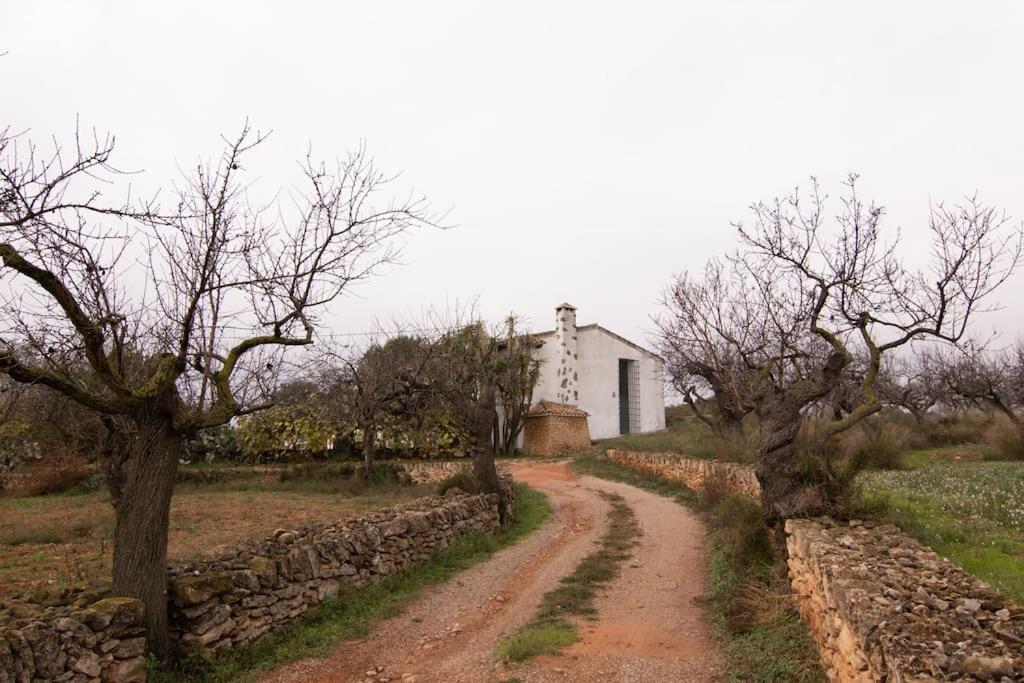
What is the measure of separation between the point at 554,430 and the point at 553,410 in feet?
2.89

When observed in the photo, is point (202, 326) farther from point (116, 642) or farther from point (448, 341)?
point (448, 341)

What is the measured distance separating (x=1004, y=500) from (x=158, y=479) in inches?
448

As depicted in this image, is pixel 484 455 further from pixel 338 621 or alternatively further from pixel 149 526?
pixel 149 526

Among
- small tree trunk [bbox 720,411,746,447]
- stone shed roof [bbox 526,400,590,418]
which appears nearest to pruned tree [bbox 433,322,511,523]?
small tree trunk [bbox 720,411,746,447]

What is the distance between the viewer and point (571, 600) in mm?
8219

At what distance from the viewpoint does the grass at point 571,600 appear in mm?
6539

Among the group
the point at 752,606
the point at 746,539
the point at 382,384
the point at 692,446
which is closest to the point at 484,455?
the point at 382,384

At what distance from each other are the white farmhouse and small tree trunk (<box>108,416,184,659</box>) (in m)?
24.3

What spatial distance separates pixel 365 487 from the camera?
716 inches

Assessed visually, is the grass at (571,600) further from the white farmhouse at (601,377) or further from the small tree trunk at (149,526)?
the white farmhouse at (601,377)

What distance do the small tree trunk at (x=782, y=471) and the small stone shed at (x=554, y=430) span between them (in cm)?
2012

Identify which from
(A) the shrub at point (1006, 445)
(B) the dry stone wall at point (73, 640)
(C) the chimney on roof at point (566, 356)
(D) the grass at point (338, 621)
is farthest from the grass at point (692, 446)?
(B) the dry stone wall at point (73, 640)

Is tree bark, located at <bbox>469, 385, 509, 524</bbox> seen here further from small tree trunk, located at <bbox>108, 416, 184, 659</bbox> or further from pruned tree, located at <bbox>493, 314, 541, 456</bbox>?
pruned tree, located at <bbox>493, 314, 541, 456</bbox>

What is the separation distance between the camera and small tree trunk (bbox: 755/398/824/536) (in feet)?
26.3
